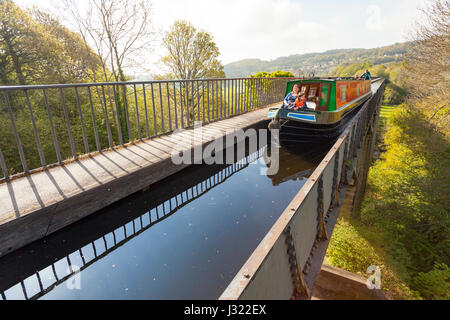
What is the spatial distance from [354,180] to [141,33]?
1610 cm

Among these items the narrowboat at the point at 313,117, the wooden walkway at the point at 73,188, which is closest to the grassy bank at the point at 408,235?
the narrowboat at the point at 313,117

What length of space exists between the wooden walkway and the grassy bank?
1229 cm

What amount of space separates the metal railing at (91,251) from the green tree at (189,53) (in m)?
18.7

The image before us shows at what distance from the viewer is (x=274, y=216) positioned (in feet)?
12.2

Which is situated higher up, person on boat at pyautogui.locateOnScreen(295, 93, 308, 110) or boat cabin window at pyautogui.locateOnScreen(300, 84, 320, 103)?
boat cabin window at pyautogui.locateOnScreen(300, 84, 320, 103)

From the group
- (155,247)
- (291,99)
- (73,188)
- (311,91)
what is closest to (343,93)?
(311,91)

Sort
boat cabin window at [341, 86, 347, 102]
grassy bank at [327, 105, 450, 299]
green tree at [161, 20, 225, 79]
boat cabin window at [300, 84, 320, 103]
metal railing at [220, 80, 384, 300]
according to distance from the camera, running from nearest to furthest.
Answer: metal railing at [220, 80, 384, 300] < boat cabin window at [300, 84, 320, 103] < boat cabin window at [341, 86, 347, 102] < grassy bank at [327, 105, 450, 299] < green tree at [161, 20, 225, 79]

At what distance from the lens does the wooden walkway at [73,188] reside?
103 inches

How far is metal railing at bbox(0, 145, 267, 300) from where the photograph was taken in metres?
2.42

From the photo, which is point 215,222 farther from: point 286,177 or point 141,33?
point 141,33

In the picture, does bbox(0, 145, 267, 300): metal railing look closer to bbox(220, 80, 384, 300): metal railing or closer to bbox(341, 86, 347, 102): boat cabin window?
bbox(220, 80, 384, 300): metal railing

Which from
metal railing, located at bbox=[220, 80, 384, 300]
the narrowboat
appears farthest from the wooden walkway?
the narrowboat

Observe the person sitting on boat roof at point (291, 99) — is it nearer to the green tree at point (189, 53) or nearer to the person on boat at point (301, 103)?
the person on boat at point (301, 103)

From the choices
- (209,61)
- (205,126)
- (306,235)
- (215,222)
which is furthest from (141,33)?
(306,235)
